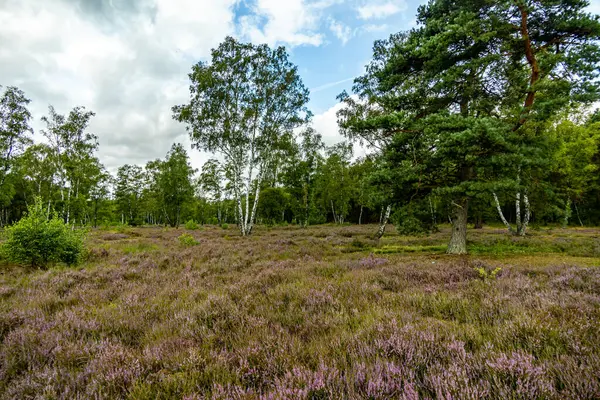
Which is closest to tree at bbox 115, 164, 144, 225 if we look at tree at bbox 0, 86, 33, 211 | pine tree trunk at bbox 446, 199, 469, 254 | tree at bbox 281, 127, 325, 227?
tree at bbox 0, 86, 33, 211

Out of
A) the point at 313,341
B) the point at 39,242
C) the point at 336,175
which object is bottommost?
the point at 313,341

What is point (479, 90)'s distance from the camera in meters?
10.3

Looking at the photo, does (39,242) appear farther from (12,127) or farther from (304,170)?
(304,170)

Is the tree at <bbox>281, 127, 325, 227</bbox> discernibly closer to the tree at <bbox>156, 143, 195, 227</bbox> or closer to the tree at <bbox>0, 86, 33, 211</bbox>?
the tree at <bbox>156, 143, 195, 227</bbox>

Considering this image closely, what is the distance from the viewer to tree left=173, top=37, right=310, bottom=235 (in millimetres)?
22188

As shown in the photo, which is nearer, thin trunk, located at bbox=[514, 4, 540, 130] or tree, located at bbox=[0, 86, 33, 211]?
thin trunk, located at bbox=[514, 4, 540, 130]

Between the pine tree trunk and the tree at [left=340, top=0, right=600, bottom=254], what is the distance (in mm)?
36

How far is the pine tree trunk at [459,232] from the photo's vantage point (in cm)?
1037

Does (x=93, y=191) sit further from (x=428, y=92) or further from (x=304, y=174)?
(x=428, y=92)

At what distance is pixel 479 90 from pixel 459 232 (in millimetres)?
5708

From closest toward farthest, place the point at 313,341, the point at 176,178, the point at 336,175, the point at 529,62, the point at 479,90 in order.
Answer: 1. the point at 313,341
2. the point at 529,62
3. the point at 479,90
4. the point at 176,178
5. the point at 336,175

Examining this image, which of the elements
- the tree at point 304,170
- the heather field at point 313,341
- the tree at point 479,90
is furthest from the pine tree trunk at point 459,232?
the tree at point 304,170

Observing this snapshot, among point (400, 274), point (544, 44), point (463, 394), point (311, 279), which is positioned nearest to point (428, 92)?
point (544, 44)

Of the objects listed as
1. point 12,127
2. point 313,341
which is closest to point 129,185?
point 12,127
